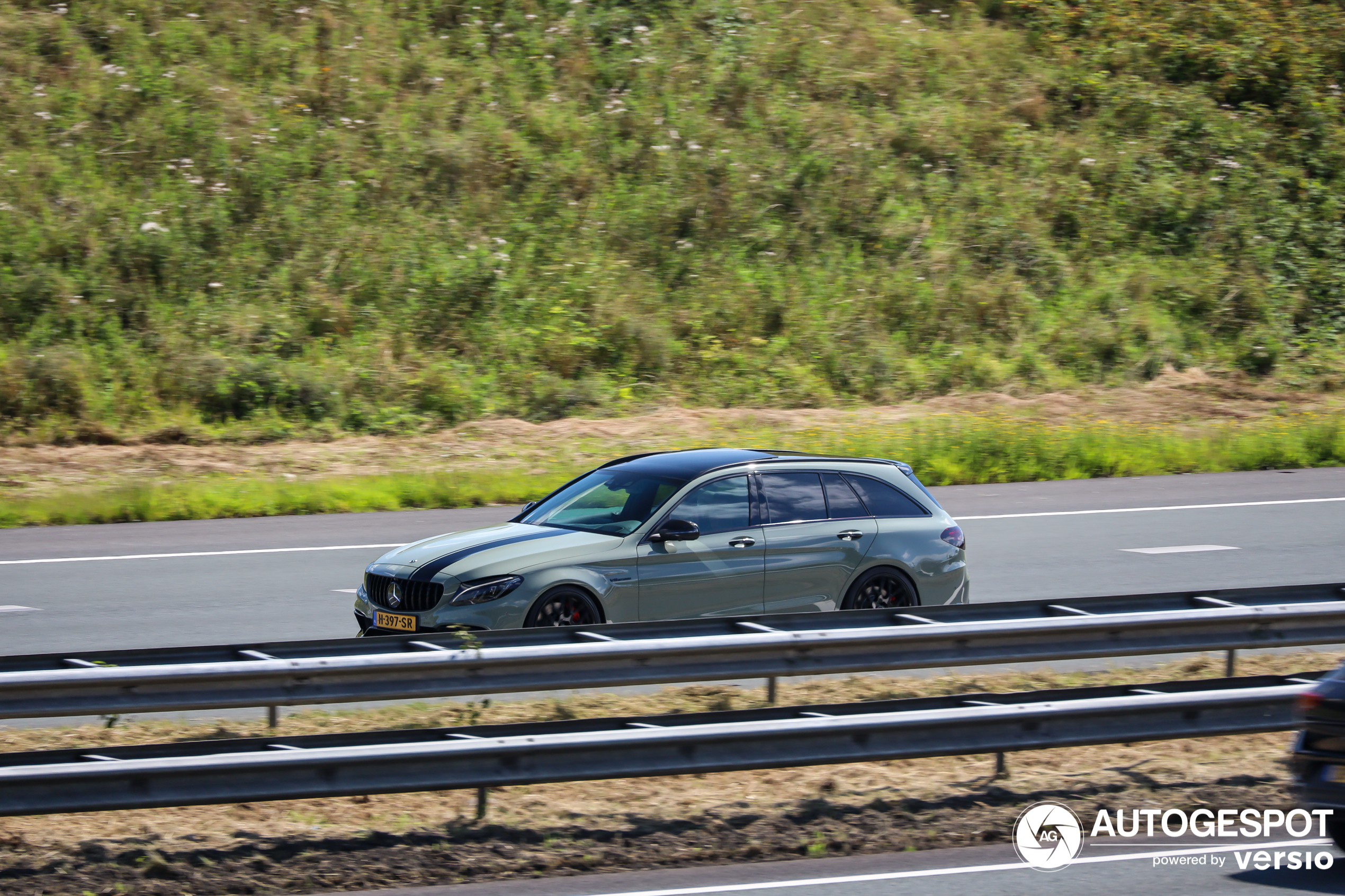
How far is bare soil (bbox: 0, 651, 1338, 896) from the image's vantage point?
6.32m

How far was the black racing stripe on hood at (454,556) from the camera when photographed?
9.38 metres

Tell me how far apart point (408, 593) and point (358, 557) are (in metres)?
4.97

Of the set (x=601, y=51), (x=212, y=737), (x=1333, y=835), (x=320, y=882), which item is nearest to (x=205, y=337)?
(x=601, y=51)

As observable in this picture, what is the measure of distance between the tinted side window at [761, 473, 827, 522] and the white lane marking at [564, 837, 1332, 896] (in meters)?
4.16

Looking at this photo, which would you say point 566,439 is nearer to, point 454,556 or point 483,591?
point 454,556

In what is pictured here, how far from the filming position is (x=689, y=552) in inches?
391

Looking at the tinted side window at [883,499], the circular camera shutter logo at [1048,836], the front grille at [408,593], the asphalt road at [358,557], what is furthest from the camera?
the asphalt road at [358,557]

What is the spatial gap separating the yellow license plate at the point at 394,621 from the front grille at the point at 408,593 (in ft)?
0.19

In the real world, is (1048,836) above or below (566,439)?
below

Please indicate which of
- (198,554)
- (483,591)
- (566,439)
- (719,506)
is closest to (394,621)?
(483,591)

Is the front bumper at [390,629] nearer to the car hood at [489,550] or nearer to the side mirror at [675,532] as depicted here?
the car hood at [489,550]

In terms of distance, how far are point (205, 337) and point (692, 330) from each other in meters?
8.19

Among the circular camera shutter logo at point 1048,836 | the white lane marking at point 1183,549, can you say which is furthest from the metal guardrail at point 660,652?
the white lane marking at point 1183,549

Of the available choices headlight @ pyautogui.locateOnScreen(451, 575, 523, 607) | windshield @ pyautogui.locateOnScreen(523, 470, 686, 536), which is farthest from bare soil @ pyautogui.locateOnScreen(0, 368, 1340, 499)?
headlight @ pyautogui.locateOnScreen(451, 575, 523, 607)
